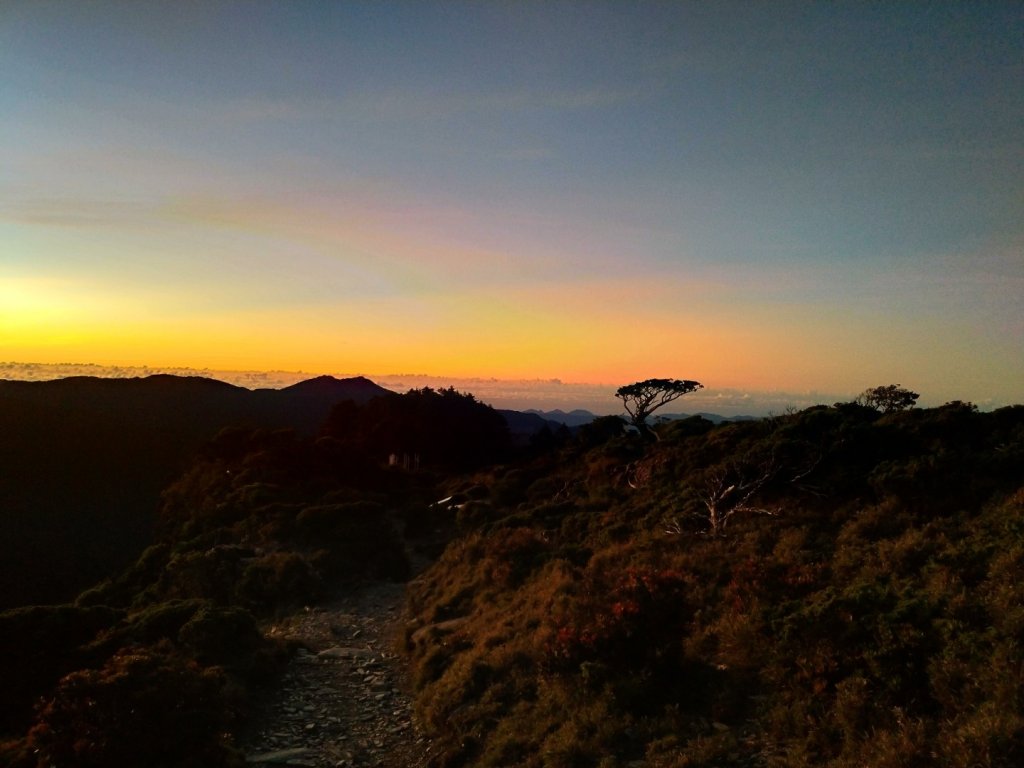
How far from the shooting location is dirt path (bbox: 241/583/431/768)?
10805 mm

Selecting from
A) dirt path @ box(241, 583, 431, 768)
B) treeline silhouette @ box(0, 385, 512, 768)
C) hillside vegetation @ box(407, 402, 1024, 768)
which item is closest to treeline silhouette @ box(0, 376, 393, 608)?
treeline silhouette @ box(0, 385, 512, 768)

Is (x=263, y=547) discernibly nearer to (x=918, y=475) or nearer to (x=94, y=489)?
(x=918, y=475)

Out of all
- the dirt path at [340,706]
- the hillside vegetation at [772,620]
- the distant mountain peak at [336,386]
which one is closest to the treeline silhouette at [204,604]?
the dirt path at [340,706]

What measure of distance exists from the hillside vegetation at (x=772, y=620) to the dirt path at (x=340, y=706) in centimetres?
78

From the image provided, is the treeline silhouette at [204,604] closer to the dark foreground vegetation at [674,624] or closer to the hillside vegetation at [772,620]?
the dark foreground vegetation at [674,624]

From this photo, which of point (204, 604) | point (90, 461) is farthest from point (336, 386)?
point (204, 604)

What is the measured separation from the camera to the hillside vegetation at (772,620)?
7734mm

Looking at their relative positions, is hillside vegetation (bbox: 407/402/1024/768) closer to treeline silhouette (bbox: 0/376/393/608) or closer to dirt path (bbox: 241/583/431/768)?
dirt path (bbox: 241/583/431/768)

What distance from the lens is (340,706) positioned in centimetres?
1282

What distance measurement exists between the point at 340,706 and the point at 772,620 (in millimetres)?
8965

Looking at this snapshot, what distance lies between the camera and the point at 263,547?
1090 inches

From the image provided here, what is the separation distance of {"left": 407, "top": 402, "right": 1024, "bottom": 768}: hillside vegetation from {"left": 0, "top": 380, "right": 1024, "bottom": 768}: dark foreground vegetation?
0.15 ft

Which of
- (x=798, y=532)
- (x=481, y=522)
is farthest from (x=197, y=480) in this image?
(x=798, y=532)

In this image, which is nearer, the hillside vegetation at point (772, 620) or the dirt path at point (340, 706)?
the hillside vegetation at point (772, 620)
